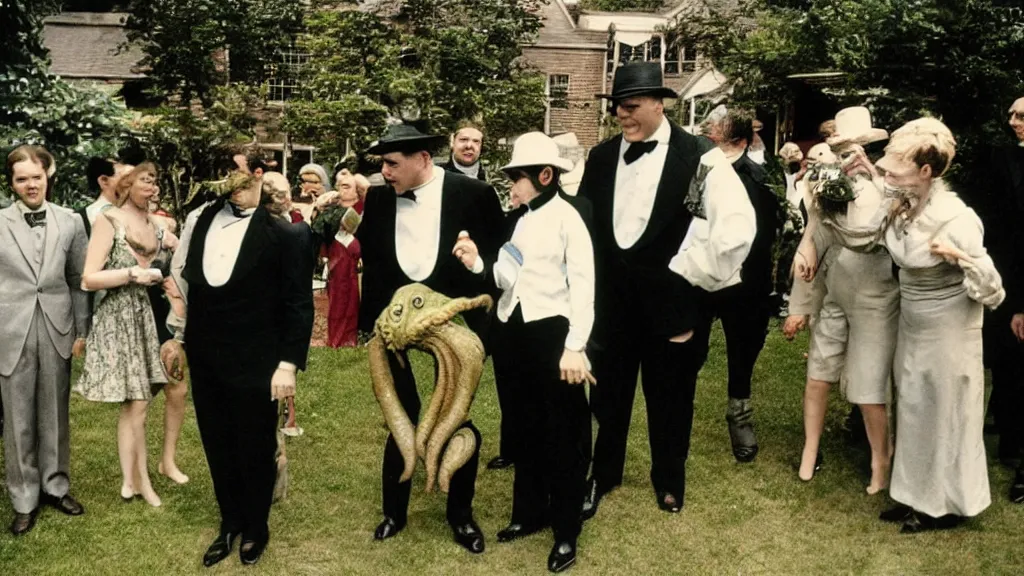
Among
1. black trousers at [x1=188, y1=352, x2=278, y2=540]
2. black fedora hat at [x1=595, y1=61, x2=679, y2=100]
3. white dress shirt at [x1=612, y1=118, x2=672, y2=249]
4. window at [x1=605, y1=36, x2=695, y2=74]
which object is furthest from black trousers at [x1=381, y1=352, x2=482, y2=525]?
window at [x1=605, y1=36, x2=695, y2=74]

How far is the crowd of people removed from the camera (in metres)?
4.38

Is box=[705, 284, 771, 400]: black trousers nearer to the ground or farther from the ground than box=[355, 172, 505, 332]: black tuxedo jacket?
nearer to the ground

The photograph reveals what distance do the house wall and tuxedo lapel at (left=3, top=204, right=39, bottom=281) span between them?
22.9m

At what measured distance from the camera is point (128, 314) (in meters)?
5.13

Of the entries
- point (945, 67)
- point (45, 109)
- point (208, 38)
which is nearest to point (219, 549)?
point (45, 109)

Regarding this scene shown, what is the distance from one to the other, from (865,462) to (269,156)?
12.8ft

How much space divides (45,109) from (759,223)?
7.27m

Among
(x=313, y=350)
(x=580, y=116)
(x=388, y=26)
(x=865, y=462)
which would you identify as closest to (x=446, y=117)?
(x=388, y=26)

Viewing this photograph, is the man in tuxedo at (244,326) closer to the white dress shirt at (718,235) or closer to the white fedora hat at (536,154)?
the white fedora hat at (536,154)

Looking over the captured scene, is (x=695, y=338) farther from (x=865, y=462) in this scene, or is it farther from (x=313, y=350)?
(x=313, y=350)

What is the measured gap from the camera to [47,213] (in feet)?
16.5

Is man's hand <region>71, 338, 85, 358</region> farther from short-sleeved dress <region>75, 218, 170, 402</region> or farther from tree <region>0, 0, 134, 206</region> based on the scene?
tree <region>0, 0, 134, 206</region>

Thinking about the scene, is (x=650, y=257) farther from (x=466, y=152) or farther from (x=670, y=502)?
(x=466, y=152)

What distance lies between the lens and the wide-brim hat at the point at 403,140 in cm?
441
